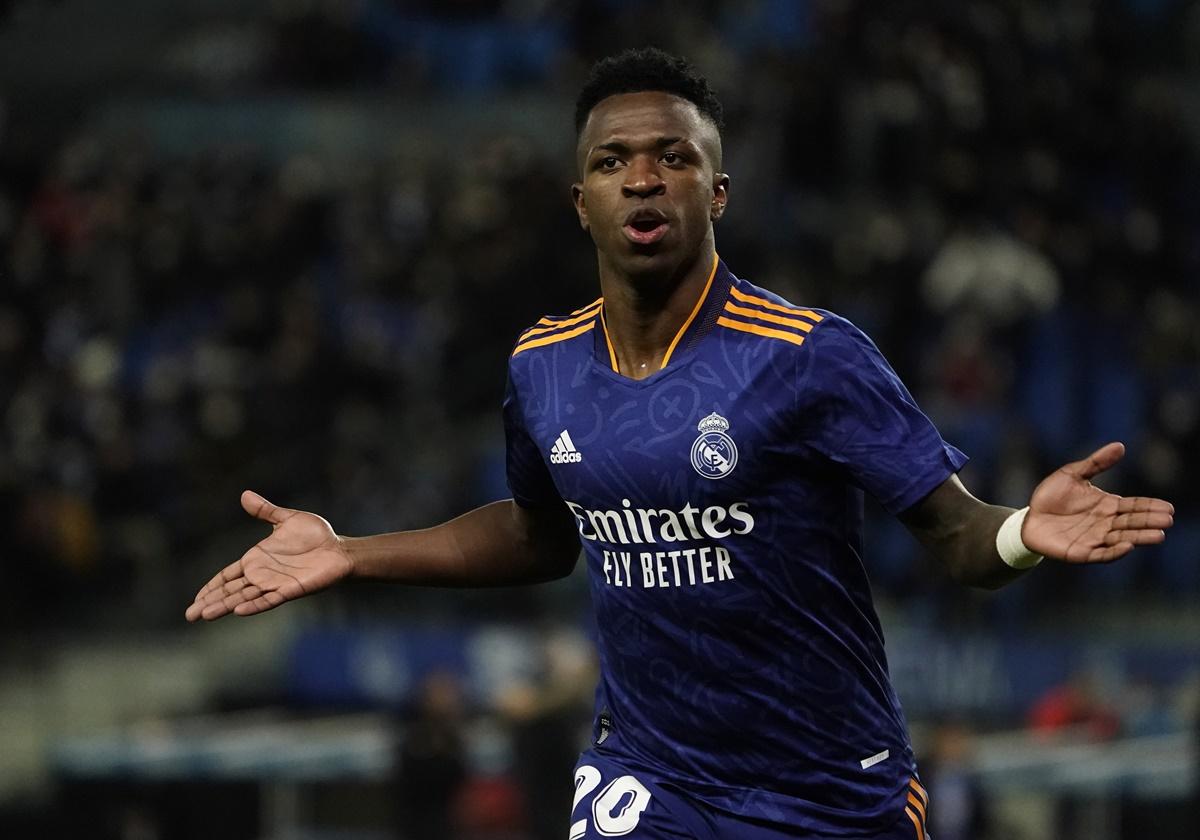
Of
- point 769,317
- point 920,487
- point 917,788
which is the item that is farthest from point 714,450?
point 917,788

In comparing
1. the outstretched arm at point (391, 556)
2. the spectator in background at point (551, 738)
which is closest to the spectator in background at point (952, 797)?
the spectator in background at point (551, 738)

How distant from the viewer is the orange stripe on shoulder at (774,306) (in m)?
4.29

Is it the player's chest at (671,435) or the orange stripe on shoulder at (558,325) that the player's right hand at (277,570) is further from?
the orange stripe on shoulder at (558,325)

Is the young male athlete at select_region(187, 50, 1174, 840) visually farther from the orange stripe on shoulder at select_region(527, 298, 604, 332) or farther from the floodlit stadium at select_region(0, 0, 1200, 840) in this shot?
the floodlit stadium at select_region(0, 0, 1200, 840)

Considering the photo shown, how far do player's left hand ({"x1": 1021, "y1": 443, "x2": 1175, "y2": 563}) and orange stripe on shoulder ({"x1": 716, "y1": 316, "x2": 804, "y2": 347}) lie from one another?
2.09 ft

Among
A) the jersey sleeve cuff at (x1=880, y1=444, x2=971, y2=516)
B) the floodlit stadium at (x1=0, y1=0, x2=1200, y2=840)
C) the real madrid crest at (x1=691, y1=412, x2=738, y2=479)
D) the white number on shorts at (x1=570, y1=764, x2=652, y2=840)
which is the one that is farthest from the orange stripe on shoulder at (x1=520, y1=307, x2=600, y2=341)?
the floodlit stadium at (x1=0, y1=0, x2=1200, y2=840)

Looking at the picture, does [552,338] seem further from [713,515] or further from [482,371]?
[482,371]

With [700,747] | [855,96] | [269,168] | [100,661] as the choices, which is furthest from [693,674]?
[269,168]

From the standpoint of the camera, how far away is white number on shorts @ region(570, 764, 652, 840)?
4406 millimetres

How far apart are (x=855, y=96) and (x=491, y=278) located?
3.55 m

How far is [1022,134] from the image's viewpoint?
16484 mm

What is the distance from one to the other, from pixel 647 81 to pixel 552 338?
26.8 inches

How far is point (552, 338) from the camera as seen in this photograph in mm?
4758

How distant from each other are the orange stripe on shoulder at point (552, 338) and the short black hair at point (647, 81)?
1.52 ft
